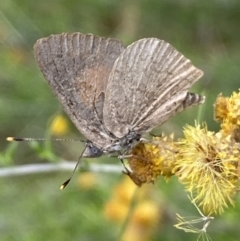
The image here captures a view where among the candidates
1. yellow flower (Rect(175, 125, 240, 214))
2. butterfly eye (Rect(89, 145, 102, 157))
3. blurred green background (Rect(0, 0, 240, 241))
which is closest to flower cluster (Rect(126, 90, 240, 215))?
yellow flower (Rect(175, 125, 240, 214))

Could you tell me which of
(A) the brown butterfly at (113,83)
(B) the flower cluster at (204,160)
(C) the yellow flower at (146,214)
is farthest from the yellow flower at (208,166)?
(C) the yellow flower at (146,214)

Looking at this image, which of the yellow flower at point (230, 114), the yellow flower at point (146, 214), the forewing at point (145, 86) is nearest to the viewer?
the yellow flower at point (230, 114)

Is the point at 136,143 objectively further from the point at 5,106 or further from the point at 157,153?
the point at 5,106

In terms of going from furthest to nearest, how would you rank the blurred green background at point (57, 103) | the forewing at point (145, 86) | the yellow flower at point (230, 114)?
the blurred green background at point (57, 103), the forewing at point (145, 86), the yellow flower at point (230, 114)

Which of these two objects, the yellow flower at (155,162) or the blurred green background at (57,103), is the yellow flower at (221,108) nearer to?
the yellow flower at (155,162)

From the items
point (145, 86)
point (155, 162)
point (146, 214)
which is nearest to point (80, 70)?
point (145, 86)
